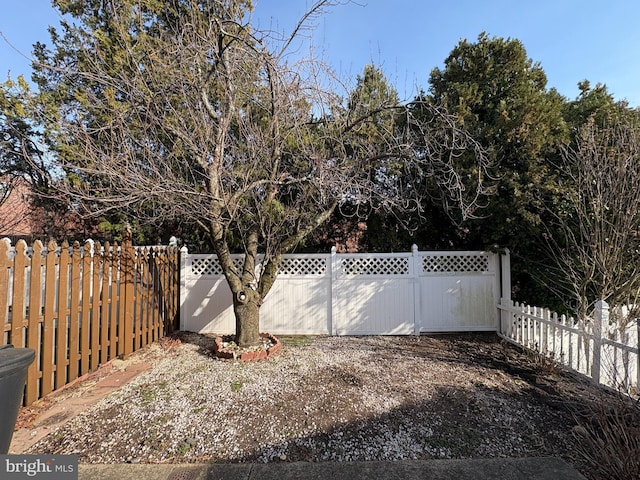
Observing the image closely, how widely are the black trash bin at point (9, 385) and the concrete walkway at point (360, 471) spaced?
0.61m

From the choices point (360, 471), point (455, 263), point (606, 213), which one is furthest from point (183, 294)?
point (606, 213)

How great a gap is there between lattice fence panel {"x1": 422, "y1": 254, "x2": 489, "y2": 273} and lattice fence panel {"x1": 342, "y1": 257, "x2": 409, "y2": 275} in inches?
17.3

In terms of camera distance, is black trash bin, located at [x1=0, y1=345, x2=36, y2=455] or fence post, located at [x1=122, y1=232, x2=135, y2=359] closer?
black trash bin, located at [x1=0, y1=345, x2=36, y2=455]

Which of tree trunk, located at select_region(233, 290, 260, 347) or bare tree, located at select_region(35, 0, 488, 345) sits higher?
bare tree, located at select_region(35, 0, 488, 345)

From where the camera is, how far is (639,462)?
1.98m

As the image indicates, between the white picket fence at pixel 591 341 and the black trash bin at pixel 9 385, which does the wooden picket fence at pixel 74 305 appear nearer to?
the black trash bin at pixel 9 385

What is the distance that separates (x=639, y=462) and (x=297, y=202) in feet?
14.6

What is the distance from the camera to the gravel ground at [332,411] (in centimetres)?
266

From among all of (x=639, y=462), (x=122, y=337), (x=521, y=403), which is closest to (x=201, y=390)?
(x=122, y=337)

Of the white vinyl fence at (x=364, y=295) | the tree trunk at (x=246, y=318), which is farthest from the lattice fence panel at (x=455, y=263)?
the tree trunk at (x=246, y=318)

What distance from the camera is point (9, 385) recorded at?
212cm

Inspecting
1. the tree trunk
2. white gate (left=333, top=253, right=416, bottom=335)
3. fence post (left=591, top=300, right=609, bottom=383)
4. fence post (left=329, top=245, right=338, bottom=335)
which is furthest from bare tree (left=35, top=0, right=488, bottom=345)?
fence post (left=591, top=300, right=609, bottom=383)

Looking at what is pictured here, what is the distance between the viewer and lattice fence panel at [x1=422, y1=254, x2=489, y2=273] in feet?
20.4

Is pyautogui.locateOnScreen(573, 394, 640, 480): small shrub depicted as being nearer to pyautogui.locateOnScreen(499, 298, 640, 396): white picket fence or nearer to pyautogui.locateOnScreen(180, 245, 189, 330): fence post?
pyautogui.locateOnScreen(499, 298, 640, 396): white picket fence
